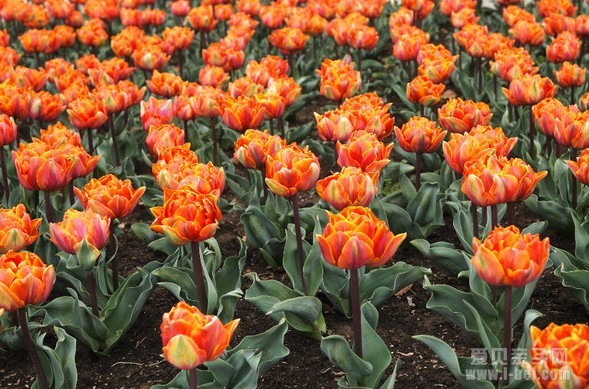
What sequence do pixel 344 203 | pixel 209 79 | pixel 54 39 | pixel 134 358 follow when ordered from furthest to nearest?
pixel 54 39 → pixel 209 79 → pixel 134 358 → pixel 344 203

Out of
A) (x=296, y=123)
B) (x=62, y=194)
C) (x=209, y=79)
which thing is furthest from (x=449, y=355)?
(x=296, y=123)

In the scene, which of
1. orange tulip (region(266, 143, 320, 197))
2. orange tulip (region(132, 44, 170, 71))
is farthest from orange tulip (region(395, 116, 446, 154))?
orange tulip (region(132, 44, 170, 71))

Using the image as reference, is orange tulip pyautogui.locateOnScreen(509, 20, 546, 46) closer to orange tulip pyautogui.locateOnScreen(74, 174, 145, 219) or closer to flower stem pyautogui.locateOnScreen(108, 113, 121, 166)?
flower stem pyautogui.locateOnScreen(108, 113, 121, 166)

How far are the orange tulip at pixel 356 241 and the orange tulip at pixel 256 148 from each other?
1.07 meters

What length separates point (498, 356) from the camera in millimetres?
2766

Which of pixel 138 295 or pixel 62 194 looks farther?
pixel 62 194

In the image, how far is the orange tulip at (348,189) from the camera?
9.66 ft

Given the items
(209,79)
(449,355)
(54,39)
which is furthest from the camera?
(54,39)

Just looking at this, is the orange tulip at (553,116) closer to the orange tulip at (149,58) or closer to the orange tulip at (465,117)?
the orange tulip at (465,117)

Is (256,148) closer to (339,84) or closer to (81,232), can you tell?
(81,232)

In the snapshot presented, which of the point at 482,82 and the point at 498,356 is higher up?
the point at 498,356

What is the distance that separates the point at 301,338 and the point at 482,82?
3408 millimetres

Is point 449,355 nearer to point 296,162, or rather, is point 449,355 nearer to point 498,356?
point 498,356

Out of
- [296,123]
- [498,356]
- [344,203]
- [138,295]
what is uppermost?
[344,203]
